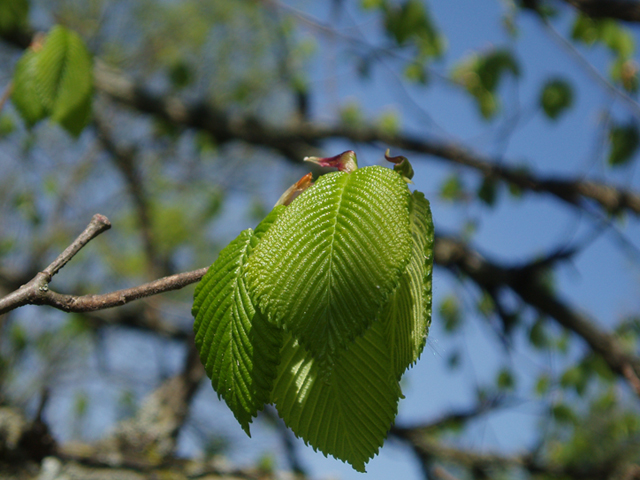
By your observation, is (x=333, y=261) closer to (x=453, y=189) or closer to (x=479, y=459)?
(x=479, y=459)

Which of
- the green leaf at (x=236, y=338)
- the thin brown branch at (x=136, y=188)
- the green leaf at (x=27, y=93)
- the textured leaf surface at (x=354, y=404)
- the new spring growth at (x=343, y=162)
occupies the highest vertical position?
the new spring growth at (x=343, y=162)

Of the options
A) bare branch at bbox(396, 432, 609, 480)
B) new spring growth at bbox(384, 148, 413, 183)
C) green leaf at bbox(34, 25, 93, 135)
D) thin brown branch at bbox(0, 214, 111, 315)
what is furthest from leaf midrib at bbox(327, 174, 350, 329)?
bare branch at bbox(396, 432, 609, 480)

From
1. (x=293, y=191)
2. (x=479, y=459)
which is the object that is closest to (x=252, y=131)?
(x=479, y=459)

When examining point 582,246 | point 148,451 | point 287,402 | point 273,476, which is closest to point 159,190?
point 148,451

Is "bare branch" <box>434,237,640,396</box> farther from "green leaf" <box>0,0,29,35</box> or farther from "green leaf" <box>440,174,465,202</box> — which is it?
"green leaf" <box>0,0,29,35</box>

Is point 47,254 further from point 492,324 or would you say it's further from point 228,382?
point 228,382

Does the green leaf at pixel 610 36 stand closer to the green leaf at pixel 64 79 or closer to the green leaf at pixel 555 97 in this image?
the green leaf at pixel 555 97

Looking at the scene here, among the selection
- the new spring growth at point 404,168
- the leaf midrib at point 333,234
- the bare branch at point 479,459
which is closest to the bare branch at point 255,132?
the bare branch at point 479,459
